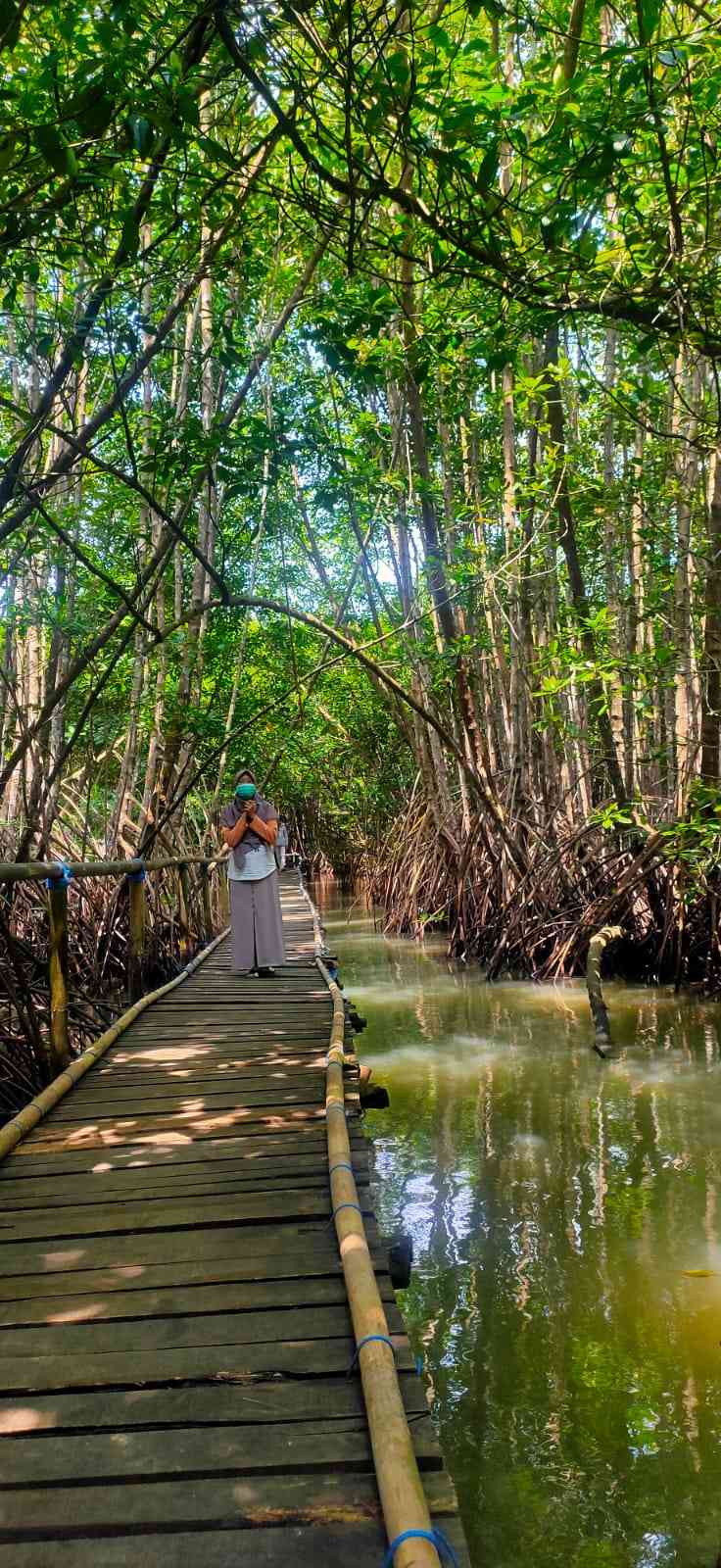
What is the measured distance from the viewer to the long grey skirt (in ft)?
19.8

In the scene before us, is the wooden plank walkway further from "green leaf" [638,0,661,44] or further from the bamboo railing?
"green leaf" [638,0,661,44]

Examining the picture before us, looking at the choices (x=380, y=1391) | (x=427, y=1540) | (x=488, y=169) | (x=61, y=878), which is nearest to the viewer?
(x=427, y=1540)

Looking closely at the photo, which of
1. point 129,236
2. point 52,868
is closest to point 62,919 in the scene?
point 52,868

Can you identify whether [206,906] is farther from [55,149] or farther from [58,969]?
[55,149]

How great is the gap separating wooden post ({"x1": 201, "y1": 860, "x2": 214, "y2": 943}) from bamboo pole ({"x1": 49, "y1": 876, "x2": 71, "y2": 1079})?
5410 mm

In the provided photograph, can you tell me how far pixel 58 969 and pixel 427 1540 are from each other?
267cm

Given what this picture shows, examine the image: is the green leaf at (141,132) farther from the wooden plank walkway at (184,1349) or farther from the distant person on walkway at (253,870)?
the distant person on walkway at (253,870)

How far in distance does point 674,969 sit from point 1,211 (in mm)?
6267

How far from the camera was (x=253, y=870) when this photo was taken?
5.98 m

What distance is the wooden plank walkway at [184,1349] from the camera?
55.3 inches

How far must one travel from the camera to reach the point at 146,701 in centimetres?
781

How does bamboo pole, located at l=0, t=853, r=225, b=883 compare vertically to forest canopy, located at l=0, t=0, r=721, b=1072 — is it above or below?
below

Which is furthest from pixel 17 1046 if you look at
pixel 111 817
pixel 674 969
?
pixel 674 969

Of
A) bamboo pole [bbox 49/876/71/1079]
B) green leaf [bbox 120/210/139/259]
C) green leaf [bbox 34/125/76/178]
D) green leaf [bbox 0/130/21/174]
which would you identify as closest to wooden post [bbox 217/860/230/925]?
bamboo pole [bbox 49/876/71/1079]
